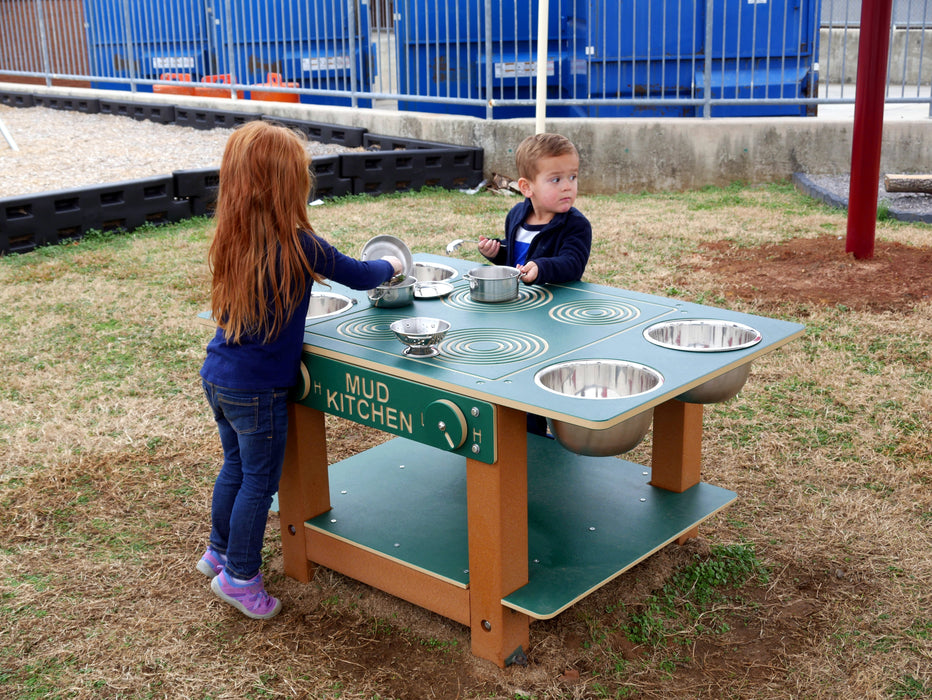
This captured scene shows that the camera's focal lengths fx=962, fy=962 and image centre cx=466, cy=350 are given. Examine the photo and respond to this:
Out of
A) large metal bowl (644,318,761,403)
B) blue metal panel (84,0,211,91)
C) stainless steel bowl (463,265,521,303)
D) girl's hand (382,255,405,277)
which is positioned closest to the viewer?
large metal bowl (644,318,761,403)

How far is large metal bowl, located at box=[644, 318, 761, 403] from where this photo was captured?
2.44 meters

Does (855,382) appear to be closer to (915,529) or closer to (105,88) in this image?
(915,529)

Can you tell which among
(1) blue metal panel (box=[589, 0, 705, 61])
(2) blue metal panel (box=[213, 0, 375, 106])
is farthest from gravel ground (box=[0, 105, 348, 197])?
(1) blue metal panel (box=[589, 0, 705, 61])

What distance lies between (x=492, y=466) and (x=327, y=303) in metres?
0.99

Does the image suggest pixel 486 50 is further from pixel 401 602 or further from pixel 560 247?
pixel 401 602

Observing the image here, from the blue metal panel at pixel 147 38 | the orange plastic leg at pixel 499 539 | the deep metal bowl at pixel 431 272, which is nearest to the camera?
the orange plastic leg at pixel 499 539

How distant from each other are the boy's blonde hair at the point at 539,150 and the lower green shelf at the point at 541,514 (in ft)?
3.03

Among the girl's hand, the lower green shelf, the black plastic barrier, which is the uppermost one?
the girl's hand

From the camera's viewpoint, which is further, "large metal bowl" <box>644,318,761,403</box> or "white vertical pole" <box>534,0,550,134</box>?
"white vertical pole" <box>534,0,550,134</box>

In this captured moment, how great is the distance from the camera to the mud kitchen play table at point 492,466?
2213mm

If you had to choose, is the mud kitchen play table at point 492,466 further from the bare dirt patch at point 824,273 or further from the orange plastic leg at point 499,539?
the bare dirt patch at point 824,273

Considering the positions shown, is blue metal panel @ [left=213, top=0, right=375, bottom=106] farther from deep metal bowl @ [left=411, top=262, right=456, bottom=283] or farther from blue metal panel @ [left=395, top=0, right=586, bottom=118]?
deep metal bowl @ [left=411, top=262, right=456, bottom=283]

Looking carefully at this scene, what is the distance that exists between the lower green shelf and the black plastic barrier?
3913mm

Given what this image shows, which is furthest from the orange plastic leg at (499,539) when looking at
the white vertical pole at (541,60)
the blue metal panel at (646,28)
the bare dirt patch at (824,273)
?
the blue metal panel at (646,28)
